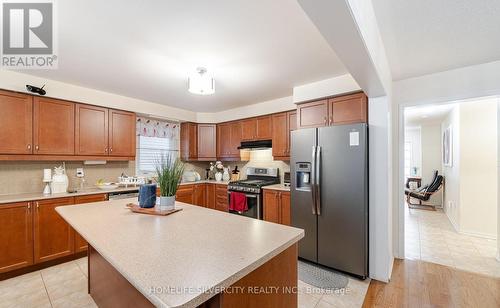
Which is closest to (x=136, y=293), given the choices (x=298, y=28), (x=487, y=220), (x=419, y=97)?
(x=298, y=28)

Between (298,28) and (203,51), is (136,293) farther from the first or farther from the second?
(298,28)

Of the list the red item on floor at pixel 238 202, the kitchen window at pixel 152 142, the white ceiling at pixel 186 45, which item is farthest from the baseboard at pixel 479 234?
the kitchen window at pixel 152 142

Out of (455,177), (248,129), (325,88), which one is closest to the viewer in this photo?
(325,88)

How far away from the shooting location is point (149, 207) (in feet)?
5.89

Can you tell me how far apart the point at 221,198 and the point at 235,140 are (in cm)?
117

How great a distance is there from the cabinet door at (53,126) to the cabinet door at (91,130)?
2.7 inches

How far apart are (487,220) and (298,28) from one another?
15.0 ft

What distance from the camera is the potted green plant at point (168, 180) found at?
1.73m

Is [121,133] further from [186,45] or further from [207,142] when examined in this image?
[186,45]

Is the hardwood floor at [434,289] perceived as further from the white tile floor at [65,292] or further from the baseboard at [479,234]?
the baseboard at [479,234]

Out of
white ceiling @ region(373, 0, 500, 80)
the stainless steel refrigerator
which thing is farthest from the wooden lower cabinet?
white ceiling @ region(373, 0, 500, 80)

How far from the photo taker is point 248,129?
415 cm

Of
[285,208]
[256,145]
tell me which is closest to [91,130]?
[256,145]
